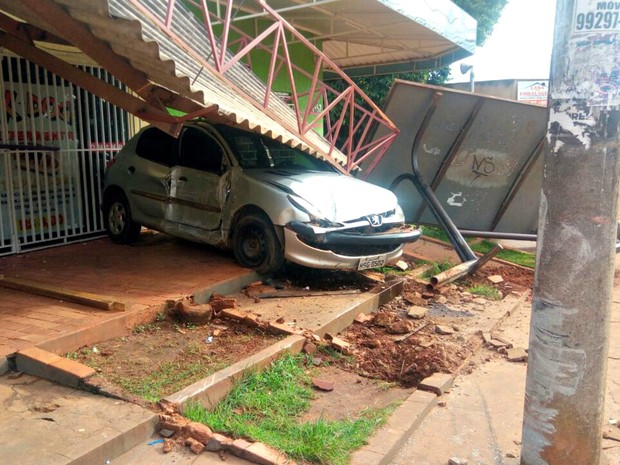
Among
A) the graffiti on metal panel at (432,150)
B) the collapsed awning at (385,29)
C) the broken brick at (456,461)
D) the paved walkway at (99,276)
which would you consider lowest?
the broken brick at (456,461)

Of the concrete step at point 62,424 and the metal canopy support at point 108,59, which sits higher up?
the metal canopy support at point 108,59

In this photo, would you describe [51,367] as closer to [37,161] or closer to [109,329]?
[109,329]

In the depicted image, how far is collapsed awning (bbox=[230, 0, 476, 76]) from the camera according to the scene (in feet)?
33.3

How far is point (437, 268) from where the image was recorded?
315 inches

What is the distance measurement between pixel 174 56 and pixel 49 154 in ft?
9.74

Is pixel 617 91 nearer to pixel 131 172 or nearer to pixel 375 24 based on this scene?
pixel 131 172

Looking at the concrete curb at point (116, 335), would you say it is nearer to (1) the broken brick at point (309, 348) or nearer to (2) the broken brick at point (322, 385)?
(1) the broken brick at point (309, 348)

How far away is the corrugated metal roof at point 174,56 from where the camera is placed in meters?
4.52

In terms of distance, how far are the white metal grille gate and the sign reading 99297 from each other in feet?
21.3

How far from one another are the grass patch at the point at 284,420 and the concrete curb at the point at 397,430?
58mm

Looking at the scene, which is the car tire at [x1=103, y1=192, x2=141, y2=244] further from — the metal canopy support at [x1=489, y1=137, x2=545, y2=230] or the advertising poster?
the metal canopy support at [x1=489, y1=137, x2=545, y2=230]

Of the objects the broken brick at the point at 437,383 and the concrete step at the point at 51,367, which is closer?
the concrete step at the point at 51,367

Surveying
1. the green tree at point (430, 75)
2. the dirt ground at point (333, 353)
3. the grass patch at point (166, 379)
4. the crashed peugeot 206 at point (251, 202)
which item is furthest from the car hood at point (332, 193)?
the green tree at point (430, 75)

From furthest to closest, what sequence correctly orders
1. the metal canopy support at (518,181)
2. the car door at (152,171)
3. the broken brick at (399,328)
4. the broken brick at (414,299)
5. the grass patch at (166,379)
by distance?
the metal canopy support at (518,181), the car door at (152,171), the broken brick at (414,299), the broken brick at (399,328), the grass patch at (166,379)
